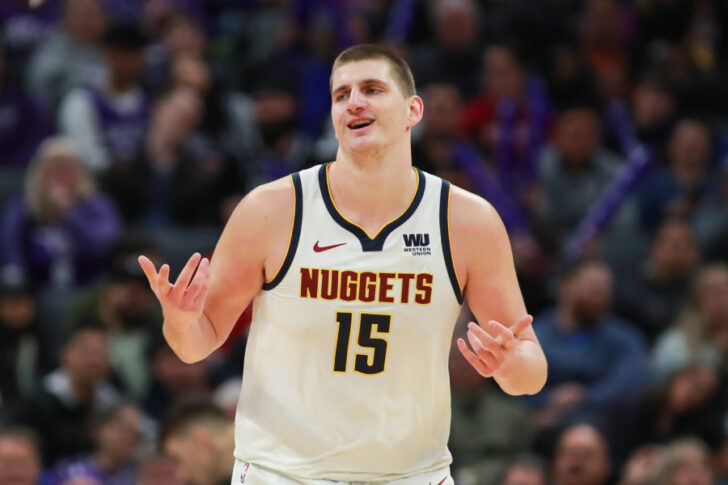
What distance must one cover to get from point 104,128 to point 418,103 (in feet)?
21.3

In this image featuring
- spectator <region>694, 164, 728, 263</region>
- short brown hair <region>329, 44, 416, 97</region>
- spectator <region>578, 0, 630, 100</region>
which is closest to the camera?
short brown hair <region>329, 44, 416, 97</region>

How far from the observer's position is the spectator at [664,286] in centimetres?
1062

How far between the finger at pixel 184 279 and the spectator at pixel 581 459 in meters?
4.33

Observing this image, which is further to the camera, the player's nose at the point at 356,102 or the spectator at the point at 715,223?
the spectator at the point at 715,223

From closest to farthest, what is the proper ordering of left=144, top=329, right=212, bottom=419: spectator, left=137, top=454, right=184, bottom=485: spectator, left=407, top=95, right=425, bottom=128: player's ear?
left=407, top=95, right=425, bottom=128: player's ear
left=137, top=454, right=184, bottom=485: spectator
left=144, top=329, right=212, bottom=419: spectator

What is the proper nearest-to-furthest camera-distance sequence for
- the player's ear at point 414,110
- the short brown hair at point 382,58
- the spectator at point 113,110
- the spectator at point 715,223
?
the short brown hair at point 382,58 → the player's ear at point 414,110 → the spectator at point 715,223 → the spectator at point 113,110

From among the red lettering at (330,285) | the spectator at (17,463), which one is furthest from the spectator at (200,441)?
the red lettering at (330,285)

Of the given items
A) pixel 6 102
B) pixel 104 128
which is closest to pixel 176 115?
pixel 104 128

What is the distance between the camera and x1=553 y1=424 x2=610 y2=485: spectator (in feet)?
28.4

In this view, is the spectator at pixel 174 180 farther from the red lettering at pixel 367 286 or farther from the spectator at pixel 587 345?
the red lettering at pixel 367 286

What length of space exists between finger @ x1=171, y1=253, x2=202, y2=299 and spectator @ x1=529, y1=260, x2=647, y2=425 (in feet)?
16.8

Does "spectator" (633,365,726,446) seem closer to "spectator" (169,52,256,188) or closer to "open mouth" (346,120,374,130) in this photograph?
"spectator" (169,52,256,188)

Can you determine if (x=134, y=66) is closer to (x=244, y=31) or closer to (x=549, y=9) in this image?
(x=244, y=31)

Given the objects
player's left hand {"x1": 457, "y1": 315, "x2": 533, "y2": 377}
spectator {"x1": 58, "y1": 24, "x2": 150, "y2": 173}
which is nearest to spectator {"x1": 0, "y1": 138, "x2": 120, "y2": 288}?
spectator {"x1": 58, "y1": 24, "x2": 150, "y2": 173}
